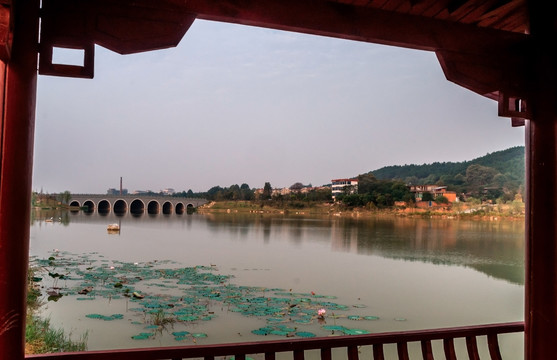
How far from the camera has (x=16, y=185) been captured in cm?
140

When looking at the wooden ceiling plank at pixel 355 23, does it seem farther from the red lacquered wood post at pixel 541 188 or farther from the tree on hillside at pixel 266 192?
the tree on hillside at pixel 266 192

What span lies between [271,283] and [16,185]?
12.3 m

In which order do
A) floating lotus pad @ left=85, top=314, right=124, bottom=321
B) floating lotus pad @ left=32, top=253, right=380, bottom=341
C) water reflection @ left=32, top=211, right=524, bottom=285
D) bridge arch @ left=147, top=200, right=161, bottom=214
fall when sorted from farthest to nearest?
bridge arch @ left=147, top=200, right=161, bottom=214 < water reflection @ left=32, top=211, right=524, bottom=285 < floating lotus pad @ left=32, top=253, right=380, bottom=341 < floating lotus pad @ left=85, top=314, right=124, bottom=321

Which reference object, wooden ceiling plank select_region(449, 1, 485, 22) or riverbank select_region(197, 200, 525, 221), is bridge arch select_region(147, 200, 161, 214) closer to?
riverbank select_region(197, 200, 525, 221)

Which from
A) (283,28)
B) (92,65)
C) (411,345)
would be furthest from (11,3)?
(411,345)

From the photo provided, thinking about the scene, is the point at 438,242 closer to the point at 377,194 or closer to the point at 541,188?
the point at 377,194

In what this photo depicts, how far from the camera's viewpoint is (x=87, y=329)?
8.39 metres

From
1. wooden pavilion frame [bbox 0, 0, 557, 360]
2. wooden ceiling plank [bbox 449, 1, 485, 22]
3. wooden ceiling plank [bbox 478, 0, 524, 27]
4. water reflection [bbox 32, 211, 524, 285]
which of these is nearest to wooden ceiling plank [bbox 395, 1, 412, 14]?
wooden pavilion frame [bbox 0, 0, 557, 360]

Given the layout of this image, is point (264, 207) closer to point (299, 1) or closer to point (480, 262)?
point (480, 262)

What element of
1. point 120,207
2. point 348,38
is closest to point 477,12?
point 348,38

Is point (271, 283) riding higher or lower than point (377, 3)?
lower

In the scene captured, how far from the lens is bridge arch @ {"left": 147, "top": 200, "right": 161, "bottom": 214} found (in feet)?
133

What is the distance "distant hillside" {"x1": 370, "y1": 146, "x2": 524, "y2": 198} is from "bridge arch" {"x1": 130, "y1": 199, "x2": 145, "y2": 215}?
2210 centimetres

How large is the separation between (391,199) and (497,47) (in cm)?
3707
